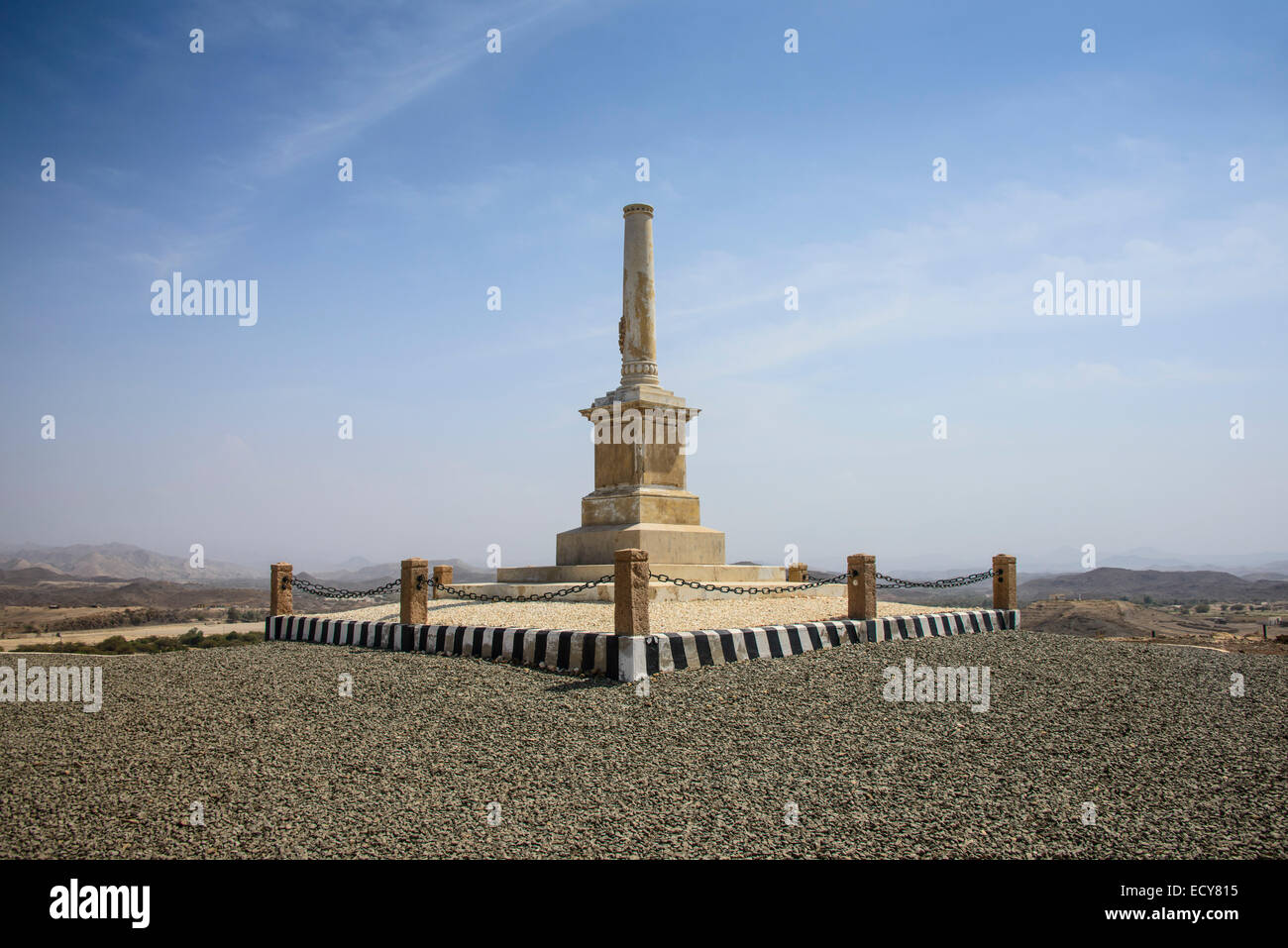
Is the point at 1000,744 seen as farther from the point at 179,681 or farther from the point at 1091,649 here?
the point at 179,681

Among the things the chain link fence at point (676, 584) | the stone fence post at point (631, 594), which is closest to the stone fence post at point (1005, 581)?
the chain link fence at point (676, 584)

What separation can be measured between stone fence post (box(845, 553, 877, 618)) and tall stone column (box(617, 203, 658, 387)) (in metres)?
6.95

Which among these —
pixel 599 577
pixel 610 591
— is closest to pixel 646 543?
pixel 599 577

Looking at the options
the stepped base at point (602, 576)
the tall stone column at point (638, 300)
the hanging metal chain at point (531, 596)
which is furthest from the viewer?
the tall stone column at point (638, 300)

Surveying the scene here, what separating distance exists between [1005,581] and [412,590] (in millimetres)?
8317

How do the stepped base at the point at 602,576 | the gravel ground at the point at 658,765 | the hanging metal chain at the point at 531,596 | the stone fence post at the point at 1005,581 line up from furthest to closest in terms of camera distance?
1. the stepped base at the point at 602,576
2. the stone fence post at the point at 1005,581
3. the hanging metal chain at the point at 531,596
4. the gravel ground at the point at 658,765

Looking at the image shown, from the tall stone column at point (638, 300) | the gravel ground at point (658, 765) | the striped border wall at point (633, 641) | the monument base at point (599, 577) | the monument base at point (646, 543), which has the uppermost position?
the tall stone column at point (638, 300)

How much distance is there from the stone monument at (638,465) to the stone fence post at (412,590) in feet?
14.2

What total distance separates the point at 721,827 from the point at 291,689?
16.0ft

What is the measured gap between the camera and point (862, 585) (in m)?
9.61

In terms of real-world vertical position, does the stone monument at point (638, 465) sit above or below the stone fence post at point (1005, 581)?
above

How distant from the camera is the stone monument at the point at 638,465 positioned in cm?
1468

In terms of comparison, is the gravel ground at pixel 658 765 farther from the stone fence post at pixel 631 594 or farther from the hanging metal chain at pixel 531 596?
the hanging metal chain at pixel 531 596

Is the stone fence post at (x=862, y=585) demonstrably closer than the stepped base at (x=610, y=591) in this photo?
Yes
